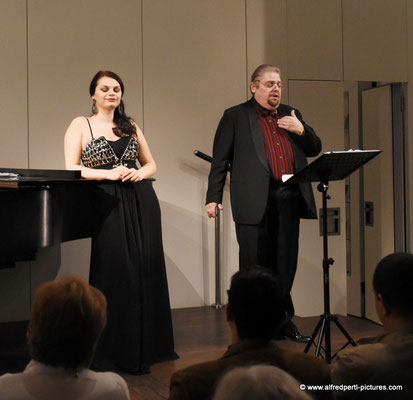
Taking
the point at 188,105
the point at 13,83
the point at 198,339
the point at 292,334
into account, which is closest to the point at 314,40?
the point at 188,105

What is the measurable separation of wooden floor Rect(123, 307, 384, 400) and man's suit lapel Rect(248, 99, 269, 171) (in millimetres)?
1177

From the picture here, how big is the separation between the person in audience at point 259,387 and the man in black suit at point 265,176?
122 inches

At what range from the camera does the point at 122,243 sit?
3875 mm

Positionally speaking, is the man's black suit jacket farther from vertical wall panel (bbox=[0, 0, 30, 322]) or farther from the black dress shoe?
vertical wall panel (bbox=[0, 0, 30, 322])

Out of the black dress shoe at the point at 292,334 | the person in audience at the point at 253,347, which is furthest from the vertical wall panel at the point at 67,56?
the person in audience at the point at 253,347

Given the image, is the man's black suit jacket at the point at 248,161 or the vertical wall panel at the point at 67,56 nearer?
the man's black suit jacket at the point at 248,161

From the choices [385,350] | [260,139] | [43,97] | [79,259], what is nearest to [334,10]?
A: [260,139]

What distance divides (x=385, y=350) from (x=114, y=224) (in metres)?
2.32

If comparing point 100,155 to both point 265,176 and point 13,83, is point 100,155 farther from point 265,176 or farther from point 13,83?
point 13,83

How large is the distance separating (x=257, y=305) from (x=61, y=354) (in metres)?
0.51

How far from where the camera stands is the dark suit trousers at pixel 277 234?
4320 millimetres

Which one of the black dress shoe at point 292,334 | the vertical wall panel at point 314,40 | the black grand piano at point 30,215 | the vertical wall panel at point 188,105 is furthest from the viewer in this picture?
the vertical wall panel at point 314,40

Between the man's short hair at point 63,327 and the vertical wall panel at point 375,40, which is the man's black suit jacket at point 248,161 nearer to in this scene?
the vertical wall panel at point 375,40

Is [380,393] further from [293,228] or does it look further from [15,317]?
[15,317]
